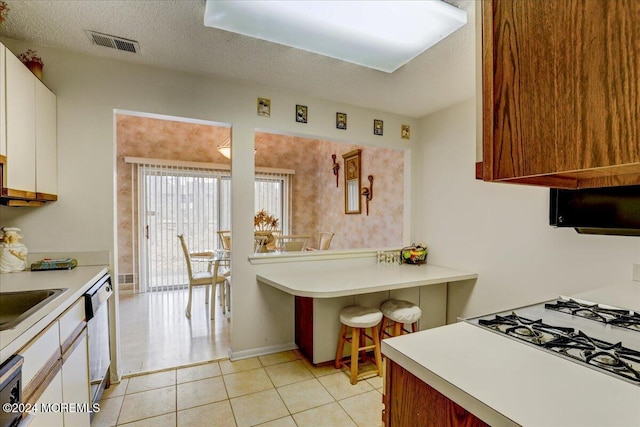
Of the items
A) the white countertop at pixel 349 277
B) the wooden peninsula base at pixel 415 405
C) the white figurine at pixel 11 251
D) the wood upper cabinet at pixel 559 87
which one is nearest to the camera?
the wood upper cabinet at pixel 559 87

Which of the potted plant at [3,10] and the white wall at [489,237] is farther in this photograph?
the white wall at [489,237]

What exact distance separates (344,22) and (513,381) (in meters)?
1.65

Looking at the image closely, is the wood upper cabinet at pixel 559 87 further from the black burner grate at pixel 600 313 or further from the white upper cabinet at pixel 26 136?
the white upper cabinet at pixel 26 136

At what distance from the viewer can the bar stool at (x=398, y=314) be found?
2473 millimetres

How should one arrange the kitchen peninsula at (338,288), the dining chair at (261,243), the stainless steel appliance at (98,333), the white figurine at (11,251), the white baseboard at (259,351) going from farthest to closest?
the dining chair at (261,243)
the white baseboard at (259,351)
the kitchen peninsula at (338,288)
the white figurine at (11,251)
the stainless steel appliance at (98,333)

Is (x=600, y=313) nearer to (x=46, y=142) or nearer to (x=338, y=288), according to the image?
(x=338, y=288)

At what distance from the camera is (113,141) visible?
2.26 m

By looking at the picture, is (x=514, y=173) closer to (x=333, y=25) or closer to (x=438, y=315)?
(x=333, y=25)

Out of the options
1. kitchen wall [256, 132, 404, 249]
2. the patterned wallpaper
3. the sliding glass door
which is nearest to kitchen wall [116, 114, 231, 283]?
the patterned wallpaper

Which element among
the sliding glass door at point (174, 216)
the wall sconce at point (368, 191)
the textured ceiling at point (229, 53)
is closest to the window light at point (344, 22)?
the textured ceiling at point (229, 53)

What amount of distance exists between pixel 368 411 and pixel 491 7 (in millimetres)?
2195

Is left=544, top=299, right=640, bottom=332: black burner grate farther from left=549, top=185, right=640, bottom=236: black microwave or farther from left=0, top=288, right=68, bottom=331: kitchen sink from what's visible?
left=0, top=288, right=68, bottom=331: kitchen sink

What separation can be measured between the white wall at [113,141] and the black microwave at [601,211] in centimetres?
191

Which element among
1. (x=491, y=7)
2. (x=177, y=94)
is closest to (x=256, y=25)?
(x=177, y=94)
